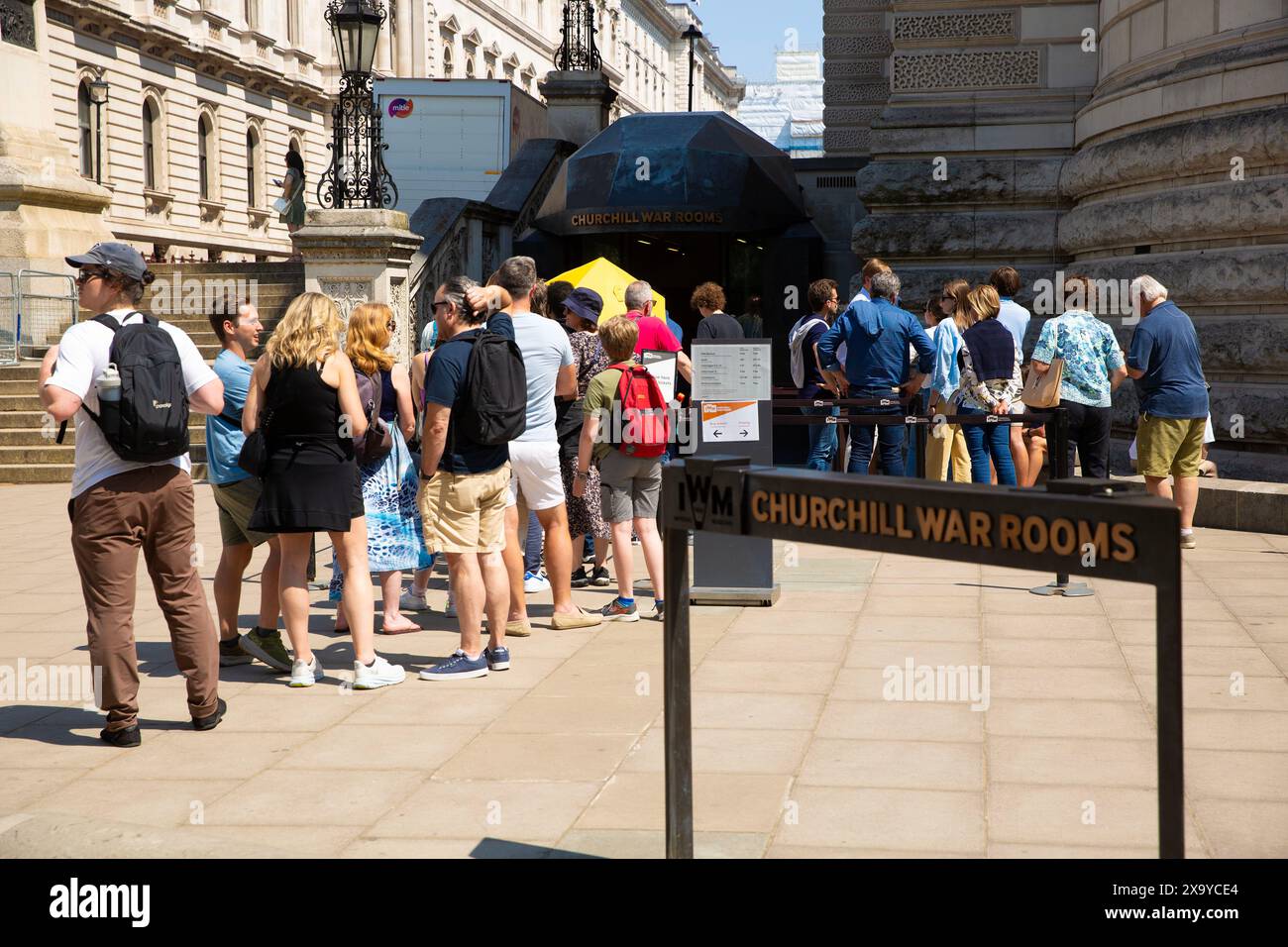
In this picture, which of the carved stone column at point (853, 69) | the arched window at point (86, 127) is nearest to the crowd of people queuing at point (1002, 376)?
the carved stone column at point (853, 69)

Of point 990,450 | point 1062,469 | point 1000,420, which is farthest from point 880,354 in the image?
point 1062,469

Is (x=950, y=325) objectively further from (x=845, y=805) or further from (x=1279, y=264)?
(x=845, y=805)

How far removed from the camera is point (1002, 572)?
375 inches

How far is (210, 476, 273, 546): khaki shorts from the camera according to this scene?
6891mm

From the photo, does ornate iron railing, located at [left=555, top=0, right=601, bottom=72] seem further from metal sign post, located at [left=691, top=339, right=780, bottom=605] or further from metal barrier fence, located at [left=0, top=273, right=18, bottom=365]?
metal sign post, located at [left=691, top=339, right=780, bottom=605]

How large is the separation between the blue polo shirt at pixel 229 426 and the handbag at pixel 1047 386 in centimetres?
477

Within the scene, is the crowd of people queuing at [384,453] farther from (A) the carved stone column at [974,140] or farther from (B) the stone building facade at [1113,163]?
(A) the carved stone column at [974,140]

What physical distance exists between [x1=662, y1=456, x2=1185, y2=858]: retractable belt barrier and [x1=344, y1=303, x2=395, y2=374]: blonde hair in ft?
11.9

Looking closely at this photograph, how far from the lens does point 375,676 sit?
6559mm

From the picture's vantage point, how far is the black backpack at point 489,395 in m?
6.71

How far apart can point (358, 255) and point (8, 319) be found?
5924mm

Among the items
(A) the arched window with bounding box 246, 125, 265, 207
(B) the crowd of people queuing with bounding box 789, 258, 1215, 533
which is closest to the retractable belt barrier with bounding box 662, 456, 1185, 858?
(B) the crowd of people queuing with bounding box 789, 258, 1215, 533

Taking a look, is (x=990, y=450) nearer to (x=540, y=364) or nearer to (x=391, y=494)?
(x=540, y=364)
